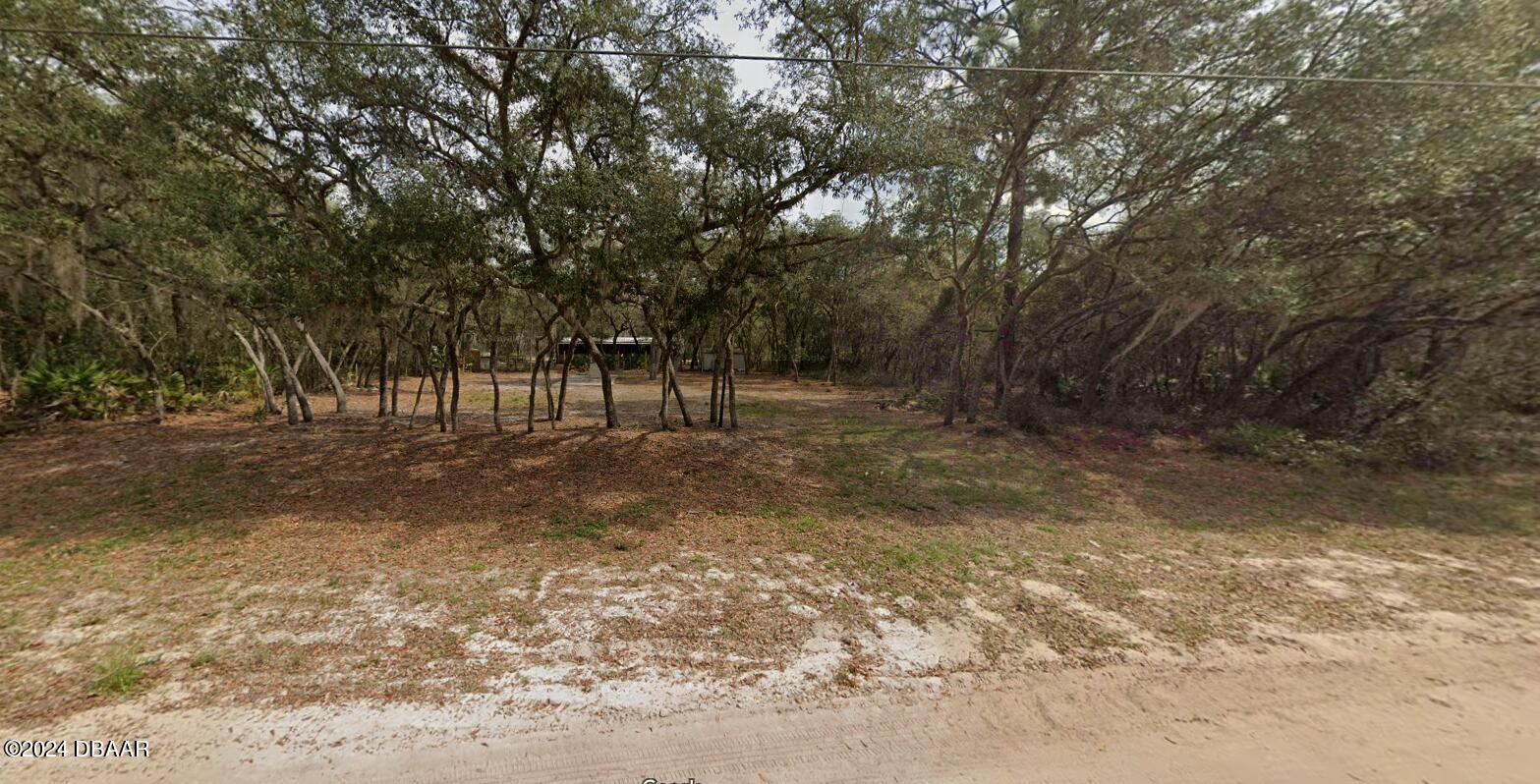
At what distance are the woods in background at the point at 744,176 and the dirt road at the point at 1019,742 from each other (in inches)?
208

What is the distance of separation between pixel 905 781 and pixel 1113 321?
13.1 m

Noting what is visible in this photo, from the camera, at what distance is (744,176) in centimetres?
739

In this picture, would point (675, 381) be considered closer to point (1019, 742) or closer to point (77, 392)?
point (1019, 742)

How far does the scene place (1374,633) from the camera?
135 inches

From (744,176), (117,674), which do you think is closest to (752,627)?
(117,674)

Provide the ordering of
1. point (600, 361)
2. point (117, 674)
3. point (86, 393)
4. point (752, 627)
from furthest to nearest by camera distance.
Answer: point (600, 361) → point (86, 393) → point (752, 627) → point (117, 674)

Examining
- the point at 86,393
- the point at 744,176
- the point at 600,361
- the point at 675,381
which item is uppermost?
the point at 744,176

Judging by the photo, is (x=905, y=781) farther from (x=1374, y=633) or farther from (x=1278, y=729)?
(x=1374, y=633)

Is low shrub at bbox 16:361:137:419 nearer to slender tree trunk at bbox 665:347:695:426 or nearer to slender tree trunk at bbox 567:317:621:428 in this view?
slender tree trunk at bbox 567:317:621:428

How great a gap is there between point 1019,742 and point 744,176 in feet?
23.5

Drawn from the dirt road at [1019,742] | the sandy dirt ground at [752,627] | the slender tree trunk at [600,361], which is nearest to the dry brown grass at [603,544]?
the sandy dirt ground at [752,627]

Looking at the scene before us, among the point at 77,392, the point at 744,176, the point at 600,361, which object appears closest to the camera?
the point at 744,176

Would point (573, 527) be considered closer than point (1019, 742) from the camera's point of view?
No

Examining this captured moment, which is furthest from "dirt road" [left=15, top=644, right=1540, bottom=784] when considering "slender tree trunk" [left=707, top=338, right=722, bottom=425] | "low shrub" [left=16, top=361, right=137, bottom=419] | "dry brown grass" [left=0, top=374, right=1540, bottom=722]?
"low shrub" [left=16, top=361, right=137, bottom=419]
